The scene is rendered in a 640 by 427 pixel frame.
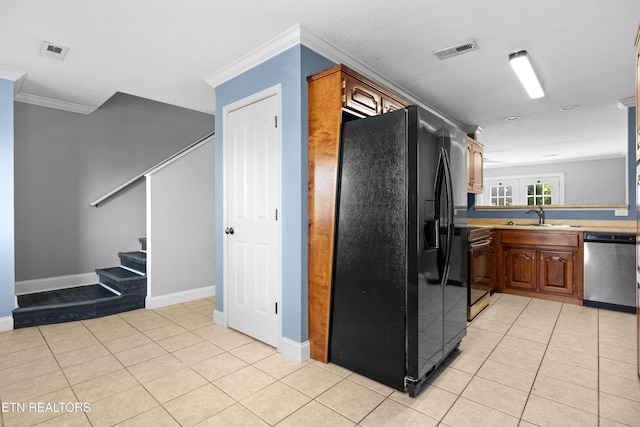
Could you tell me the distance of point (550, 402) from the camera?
2.00m

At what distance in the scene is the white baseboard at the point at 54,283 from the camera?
Answer: 4.11m

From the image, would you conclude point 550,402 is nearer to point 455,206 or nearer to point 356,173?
point 455,206

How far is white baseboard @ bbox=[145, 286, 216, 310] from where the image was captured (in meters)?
3.87

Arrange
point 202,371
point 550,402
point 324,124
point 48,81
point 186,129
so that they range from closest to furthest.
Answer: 1. point 550,402
2. point 202,371
3. point 324,124
4. point 48,81
5. point 186,129

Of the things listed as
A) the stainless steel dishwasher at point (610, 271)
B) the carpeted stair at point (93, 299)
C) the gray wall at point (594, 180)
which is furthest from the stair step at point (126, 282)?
the gray wall at point (594, 180)

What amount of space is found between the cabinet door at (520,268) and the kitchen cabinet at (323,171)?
3206 millimetres

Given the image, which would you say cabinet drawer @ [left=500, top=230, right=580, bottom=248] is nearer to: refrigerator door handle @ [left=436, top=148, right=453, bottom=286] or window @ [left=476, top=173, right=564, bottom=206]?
refrigerator door handle @ [left=436, top=148, right=453, bottom=286]

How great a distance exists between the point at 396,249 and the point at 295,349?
116cm

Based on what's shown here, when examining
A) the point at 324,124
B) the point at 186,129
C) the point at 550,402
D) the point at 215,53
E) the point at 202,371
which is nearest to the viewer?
the point at 550,402

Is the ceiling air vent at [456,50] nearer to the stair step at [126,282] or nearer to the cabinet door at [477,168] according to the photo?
the cabinet door at [477,168]

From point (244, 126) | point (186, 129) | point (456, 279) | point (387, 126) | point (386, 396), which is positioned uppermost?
point (186, 129)

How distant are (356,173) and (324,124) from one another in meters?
0.49

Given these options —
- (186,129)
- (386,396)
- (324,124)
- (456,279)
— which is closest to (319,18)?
(324,124)

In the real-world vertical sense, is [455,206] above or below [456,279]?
above
